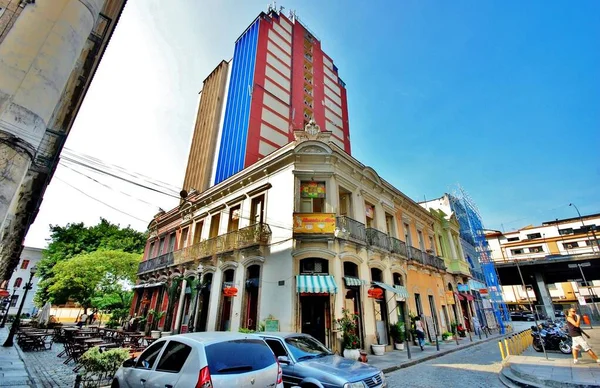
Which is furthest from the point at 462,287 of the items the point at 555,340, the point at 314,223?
the point at 314,223

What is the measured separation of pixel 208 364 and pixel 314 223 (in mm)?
9868

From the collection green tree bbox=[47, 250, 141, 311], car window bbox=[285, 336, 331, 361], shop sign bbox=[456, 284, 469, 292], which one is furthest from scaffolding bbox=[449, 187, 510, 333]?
green tree bbox=[47, 250, 141, 311]

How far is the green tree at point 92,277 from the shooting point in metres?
28.4

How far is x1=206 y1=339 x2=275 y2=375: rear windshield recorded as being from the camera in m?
3.94

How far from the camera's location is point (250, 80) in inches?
1158

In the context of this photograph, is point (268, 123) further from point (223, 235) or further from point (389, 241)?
point (389, 241)

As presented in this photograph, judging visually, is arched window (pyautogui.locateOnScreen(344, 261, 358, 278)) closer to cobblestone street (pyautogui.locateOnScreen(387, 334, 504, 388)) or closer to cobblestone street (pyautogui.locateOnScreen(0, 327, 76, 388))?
cobblestone street (pyautogui.locateOnScreen(387, 334, 504, 388))

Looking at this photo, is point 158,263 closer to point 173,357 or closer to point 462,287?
point 173,357

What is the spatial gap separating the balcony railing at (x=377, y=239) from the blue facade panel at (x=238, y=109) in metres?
14.3

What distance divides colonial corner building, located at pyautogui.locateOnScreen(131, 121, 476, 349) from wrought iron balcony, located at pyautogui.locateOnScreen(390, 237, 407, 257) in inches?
2.8

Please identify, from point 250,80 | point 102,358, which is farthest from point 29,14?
point 250,80

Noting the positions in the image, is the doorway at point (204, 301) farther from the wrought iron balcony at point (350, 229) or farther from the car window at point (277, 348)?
the car window at point (277, 348)

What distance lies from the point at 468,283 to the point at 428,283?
25.4 feet

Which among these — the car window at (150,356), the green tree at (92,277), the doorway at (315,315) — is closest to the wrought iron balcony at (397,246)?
the doorway at (315,315)
